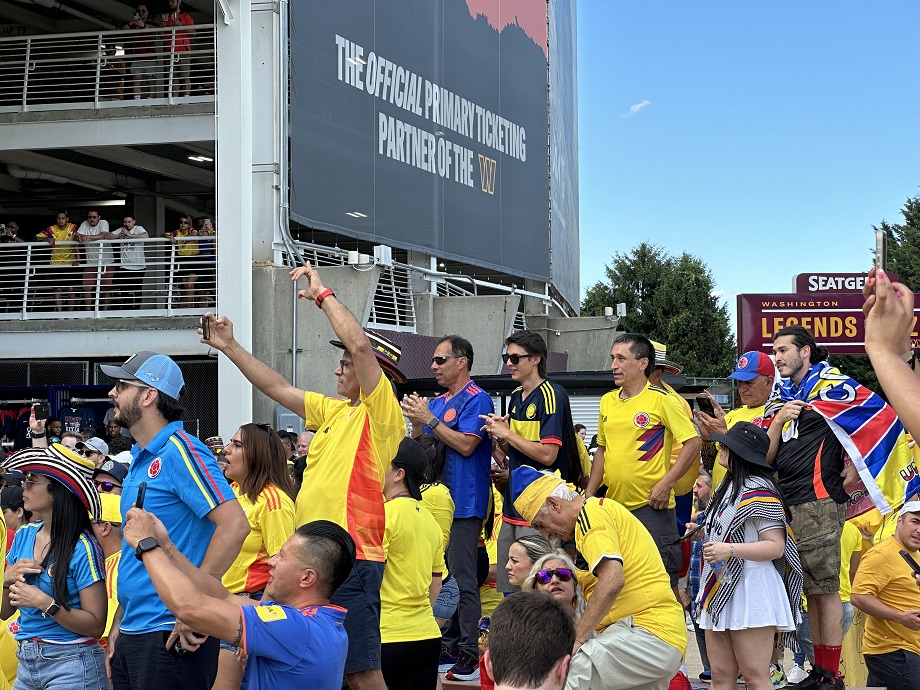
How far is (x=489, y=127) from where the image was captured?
27.1 meters

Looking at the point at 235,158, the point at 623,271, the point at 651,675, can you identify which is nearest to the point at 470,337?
the point at 235,158

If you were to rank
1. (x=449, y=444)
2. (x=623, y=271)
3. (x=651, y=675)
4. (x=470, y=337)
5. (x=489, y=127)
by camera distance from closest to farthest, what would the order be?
(x=651, y=675), (x=449, y=444), (x=470, y=337), (x=489, y=127), (x=623, y=271)

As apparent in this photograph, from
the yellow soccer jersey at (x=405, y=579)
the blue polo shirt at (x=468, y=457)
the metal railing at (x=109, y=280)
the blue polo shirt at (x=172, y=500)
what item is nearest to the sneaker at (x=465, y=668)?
the blue polo shirt at (x=468, y=457)

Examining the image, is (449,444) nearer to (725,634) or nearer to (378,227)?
(725,634)

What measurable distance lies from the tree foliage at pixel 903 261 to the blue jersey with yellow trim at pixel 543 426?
3341cm

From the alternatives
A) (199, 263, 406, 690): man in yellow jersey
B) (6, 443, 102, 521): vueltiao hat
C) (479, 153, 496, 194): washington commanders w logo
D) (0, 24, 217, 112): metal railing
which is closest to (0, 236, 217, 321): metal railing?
(0, 24, 217, 112): metal railing

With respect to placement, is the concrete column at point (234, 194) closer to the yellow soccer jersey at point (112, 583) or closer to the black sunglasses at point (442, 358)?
the black sunglasses at point (442, 358)

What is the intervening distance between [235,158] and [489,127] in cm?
1075

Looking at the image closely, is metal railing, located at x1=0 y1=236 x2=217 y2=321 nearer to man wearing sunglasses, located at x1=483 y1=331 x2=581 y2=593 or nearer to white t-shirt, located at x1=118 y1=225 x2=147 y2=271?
white t-shirt, located at x1=118 y1=225 x2=147 y2=271

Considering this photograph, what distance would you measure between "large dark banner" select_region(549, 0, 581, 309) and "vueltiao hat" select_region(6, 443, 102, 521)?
26.8 m

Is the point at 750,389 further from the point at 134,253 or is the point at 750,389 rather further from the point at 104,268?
the point at 104,268

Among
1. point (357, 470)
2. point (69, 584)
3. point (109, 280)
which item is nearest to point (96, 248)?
point (109, 280)

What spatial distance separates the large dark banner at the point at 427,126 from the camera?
65.0 ft

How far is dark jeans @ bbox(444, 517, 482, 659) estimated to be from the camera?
23.6 ft
